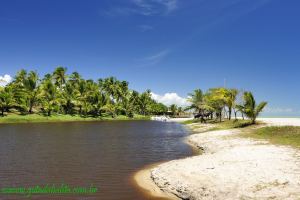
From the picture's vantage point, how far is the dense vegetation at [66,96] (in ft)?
326

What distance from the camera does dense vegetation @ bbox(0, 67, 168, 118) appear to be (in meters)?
99.3

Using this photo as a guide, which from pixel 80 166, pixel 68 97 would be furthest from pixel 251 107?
pixel 68 97

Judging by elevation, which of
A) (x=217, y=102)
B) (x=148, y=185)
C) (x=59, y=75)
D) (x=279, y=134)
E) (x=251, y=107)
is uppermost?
(x=59, y=75)

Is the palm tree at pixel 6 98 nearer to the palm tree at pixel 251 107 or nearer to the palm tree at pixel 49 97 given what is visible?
the palm tree at pixel 49 97

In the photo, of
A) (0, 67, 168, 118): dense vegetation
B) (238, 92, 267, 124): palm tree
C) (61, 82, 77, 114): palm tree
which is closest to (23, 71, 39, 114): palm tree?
(0, 67, 168, 118): dense vegetation

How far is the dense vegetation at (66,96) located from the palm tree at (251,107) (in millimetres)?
72943

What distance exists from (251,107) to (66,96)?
83.5 metres

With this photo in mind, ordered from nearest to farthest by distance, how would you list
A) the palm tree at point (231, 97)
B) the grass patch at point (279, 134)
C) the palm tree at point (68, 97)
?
the grass patch at point (279, 134)
the palm tree at point (231, 97)
the palm tree at point (68, 97)

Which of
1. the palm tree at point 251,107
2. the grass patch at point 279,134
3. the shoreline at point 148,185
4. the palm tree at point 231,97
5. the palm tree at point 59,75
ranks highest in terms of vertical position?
the palm tree at point 59,75

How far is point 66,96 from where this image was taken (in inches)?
4532

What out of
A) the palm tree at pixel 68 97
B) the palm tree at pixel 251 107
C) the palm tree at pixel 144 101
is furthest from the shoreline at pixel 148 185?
the palm tree at pixel 144 101

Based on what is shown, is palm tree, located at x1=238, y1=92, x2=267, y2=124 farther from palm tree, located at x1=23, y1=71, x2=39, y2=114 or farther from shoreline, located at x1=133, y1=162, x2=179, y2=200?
palm tree, located at x1=23, y1=71, x2=39, y2=114

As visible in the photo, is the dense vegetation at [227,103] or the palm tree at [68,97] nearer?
the dense vegetation at [227,103]

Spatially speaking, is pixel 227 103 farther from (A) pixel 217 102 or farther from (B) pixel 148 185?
(B) pixel 148 185
